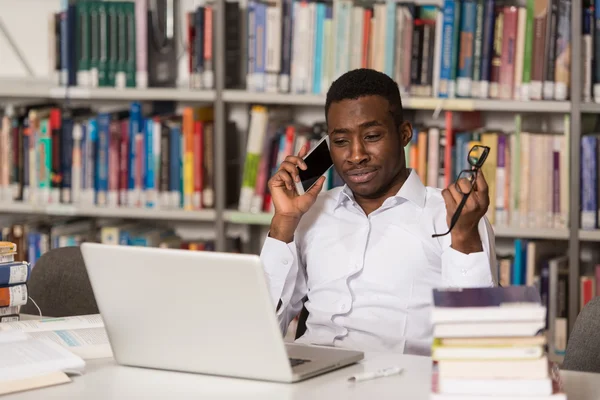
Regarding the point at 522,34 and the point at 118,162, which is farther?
the point at 118,162

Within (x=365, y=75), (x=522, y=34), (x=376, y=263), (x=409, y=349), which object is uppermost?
(x=522, y=34)

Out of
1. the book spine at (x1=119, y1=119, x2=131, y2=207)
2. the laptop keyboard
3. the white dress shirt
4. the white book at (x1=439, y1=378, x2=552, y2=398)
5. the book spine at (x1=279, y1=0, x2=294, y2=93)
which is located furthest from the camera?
the book spine at (x1=119, y1=119, x2=131, y2=207)

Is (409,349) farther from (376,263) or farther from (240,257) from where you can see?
(240,257)

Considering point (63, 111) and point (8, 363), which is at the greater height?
point (63, 111)

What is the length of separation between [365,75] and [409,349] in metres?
0.64

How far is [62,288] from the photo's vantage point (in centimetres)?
260

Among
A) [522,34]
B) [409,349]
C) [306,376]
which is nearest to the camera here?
[306,376]

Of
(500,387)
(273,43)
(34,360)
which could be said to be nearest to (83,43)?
(273,43)

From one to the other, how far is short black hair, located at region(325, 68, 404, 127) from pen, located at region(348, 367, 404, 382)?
0.75 m

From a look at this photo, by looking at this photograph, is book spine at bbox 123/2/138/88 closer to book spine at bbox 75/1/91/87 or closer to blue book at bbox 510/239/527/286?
book spine at bbox 75/1/91/87

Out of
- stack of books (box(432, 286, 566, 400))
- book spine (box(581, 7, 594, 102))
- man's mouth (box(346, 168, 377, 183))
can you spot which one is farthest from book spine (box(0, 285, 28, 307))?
book spine (box(581, 7, 594, 102))

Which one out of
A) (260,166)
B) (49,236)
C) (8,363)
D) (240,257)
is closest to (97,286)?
(8,363)

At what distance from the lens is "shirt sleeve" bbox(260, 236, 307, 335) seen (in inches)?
91.3

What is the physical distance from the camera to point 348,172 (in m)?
2.33
